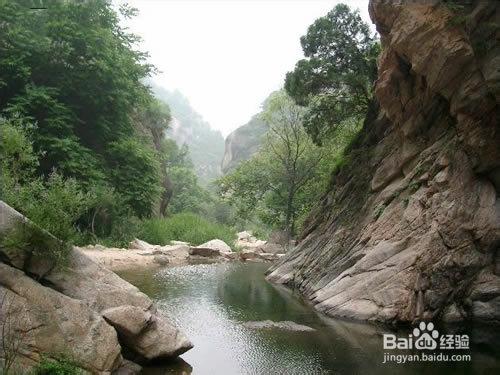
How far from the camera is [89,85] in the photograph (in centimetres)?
2866

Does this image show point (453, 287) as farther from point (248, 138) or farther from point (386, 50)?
point (248, 138)

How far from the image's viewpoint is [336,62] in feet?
77.6

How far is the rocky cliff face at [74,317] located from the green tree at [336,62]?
1738 centimetres

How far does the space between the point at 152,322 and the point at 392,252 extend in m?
8.90

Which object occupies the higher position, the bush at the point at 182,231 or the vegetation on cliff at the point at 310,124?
the vegetation on cliff at the point at 310,124

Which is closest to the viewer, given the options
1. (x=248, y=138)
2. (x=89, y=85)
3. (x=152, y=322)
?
(x=152, y=322)

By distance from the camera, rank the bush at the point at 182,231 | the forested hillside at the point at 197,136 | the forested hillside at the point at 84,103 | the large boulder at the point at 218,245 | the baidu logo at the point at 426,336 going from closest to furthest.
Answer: the baidu logo at the point at 426,336 → the forested hillside at the point at 84,103 → the large boulder at the point at 218,245 → the bush at the point at 182,231 → the forested hillside at the point at 197,136

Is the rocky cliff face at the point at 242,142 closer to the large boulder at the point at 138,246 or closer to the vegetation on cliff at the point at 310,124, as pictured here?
the vegetation on cliff at the point at 310,124

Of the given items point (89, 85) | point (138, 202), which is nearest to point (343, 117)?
point (138, 202)

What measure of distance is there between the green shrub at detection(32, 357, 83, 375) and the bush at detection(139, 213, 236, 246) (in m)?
26.1

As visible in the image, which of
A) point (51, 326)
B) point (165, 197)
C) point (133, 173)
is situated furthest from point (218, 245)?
point (51, 326)

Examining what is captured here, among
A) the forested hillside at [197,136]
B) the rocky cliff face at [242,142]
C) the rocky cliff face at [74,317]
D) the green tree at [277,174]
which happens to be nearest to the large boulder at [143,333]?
the rocky cliff face at [74,317]

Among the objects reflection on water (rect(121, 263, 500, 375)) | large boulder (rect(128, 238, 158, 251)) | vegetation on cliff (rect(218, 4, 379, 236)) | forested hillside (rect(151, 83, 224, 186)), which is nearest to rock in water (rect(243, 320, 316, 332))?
reflection on water (rect(121, 263, 500, 375))

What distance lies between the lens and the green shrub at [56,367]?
22.2 ft
